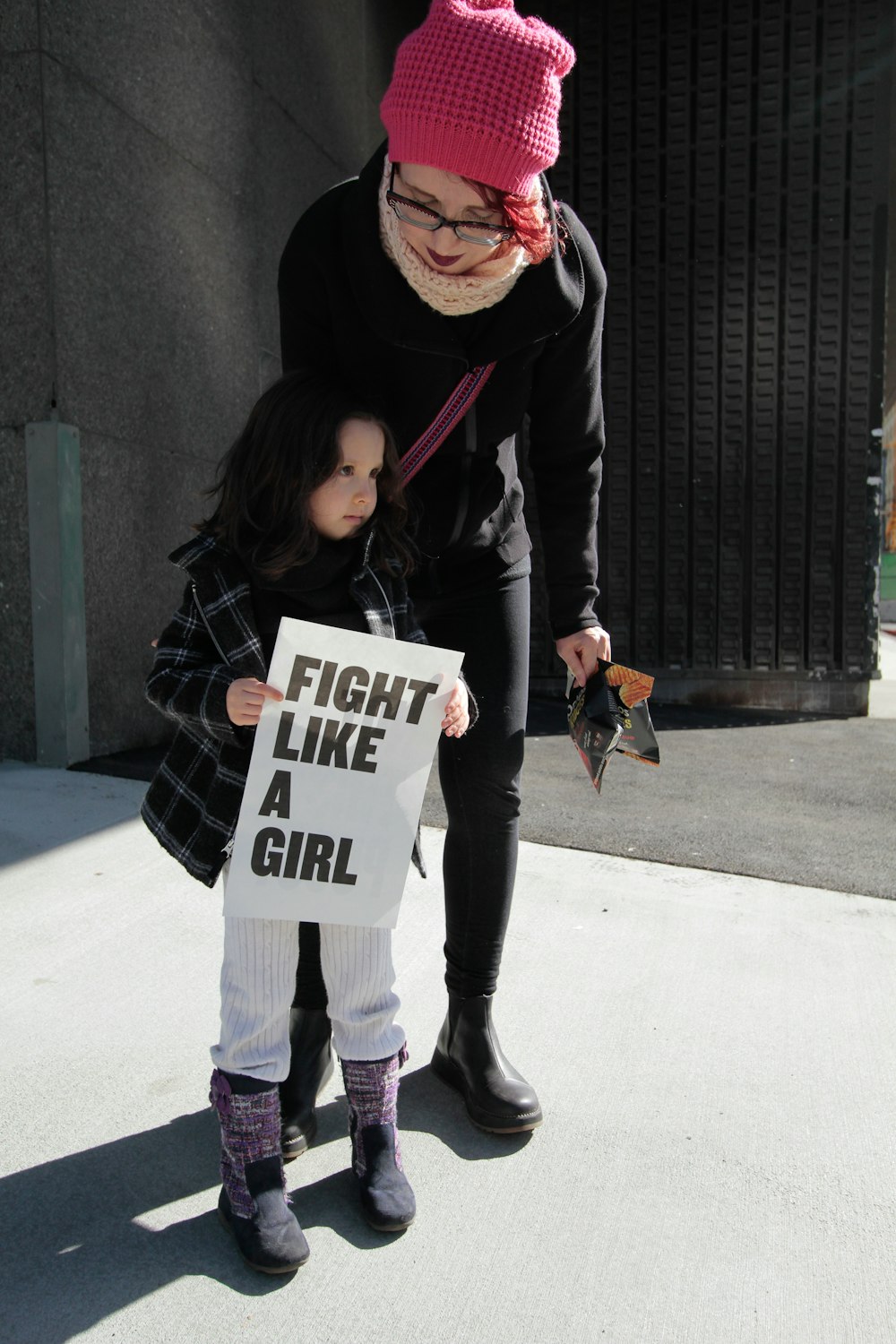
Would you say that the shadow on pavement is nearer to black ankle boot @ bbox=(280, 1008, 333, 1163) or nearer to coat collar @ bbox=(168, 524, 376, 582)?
black ankle boot @ bbox=(280, 1008, 333, 1163)

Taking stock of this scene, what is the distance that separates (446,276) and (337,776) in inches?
28.8

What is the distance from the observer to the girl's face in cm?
146

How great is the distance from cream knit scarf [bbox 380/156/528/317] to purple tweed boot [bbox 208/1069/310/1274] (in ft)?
3.71

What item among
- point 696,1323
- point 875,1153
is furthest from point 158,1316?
point 875,1153

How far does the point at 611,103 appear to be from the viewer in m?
6.04

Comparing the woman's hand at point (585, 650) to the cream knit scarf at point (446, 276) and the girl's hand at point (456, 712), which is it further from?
the cream knit scarf at point (446, 276)

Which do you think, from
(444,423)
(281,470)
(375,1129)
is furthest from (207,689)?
(375,1129)

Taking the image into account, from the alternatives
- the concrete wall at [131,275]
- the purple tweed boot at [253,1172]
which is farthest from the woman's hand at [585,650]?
the concrete wall at [131,275]

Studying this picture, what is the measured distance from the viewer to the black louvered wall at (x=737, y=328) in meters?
5.86

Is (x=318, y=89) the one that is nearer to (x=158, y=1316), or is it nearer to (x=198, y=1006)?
(x=198, y=1006)

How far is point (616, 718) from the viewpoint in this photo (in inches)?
68.3

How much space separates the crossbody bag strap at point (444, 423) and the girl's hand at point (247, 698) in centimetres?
45

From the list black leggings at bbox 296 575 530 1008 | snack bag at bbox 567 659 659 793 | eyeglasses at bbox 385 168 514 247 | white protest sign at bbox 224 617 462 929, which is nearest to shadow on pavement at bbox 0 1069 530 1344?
black leggings at bbox 296 575 530 1008

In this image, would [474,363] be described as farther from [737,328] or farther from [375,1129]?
[737,328]
